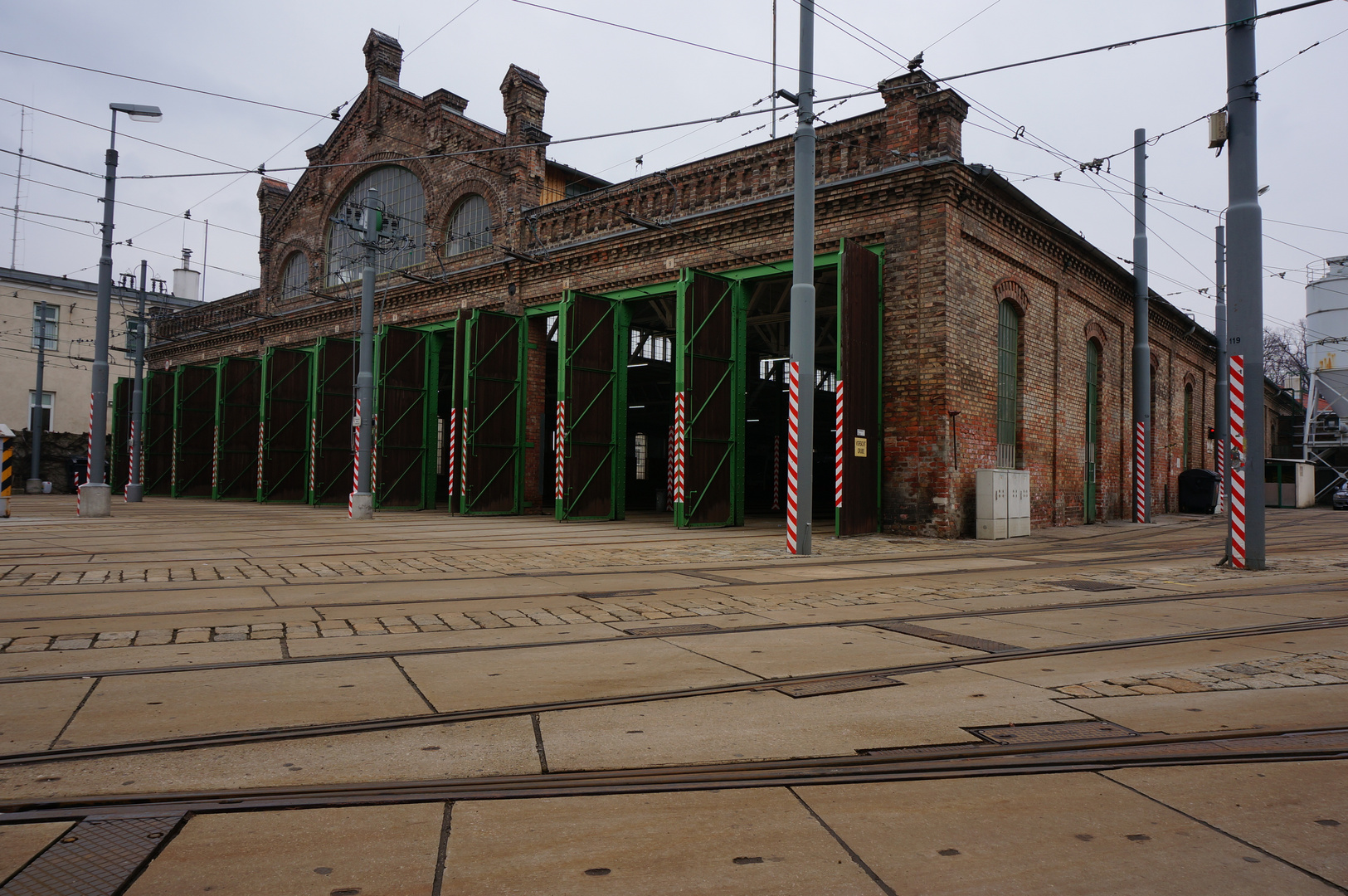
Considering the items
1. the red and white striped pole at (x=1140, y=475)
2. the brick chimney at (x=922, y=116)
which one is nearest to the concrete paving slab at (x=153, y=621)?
the brick chimney at (x=922, y=116)

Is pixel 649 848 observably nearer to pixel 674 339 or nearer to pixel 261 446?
pixel 674 339

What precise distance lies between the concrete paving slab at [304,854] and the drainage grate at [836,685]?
2.19m

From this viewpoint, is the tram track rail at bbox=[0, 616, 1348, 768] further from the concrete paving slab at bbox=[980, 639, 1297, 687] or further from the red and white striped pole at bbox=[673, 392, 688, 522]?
the red and white striped pole at bbox=[673, 392, 688, 522]

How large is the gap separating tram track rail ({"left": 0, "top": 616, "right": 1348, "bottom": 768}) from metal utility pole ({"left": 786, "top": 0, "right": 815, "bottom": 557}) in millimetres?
6788

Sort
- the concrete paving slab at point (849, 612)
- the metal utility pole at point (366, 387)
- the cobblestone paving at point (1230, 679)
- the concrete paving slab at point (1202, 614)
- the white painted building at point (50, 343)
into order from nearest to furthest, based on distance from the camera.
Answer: the cobblestone paving at point (1230, 679) < the concrete paving slab at point (1202, 614) < the concrete paving slab at point (849, 612) < the metal utility pole at point (366, 387) < the white painted building at point (50, 343)

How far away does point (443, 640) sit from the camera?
19.4ft

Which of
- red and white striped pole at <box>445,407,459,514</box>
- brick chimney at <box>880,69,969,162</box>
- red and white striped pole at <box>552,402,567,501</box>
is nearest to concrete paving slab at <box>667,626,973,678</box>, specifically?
brick chimney at <box>880,69,969,162</box>

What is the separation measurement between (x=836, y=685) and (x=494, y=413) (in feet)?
63.2

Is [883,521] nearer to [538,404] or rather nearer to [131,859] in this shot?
[538,404]

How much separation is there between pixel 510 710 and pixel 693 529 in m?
13.5

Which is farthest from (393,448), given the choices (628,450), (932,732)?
(932,732)

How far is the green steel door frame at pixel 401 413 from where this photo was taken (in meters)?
25.7

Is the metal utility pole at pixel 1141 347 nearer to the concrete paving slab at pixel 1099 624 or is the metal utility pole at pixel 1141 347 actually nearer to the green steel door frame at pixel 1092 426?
the green steel door frame at pixel 1092 426

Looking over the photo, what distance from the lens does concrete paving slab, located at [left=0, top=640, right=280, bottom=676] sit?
4.87 meters
